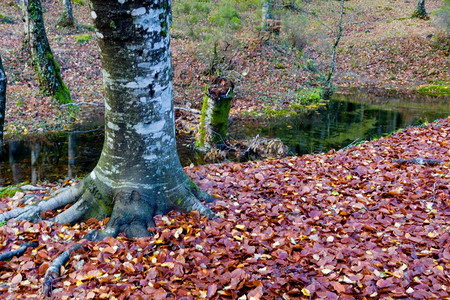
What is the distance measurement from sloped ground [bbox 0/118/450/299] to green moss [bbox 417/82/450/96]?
42.6 ft

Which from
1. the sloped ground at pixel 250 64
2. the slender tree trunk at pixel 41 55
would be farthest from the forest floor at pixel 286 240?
the slender tree trunk at pixel 41 55

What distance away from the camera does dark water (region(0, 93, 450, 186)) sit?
654 cm

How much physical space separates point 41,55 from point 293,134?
7385mm

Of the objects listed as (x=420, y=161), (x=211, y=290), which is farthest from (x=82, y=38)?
(x=211, y=290)

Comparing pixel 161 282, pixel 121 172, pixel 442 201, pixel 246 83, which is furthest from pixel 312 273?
pixel 246 83

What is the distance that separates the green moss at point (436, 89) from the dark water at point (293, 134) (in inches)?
51.9

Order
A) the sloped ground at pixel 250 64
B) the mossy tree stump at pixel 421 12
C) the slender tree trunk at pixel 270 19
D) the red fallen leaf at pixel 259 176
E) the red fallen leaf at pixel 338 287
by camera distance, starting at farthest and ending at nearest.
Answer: the mossy tree stump at pixel 421 12 → the slender tree trunk at pixel 270 19 → the sloped ground at pixel 250 64 → the red fallen leaf at pixel 259 176 → the red fallen leaf at pixel 338 287

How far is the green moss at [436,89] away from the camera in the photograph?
600 inches

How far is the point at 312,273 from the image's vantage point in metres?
2.59

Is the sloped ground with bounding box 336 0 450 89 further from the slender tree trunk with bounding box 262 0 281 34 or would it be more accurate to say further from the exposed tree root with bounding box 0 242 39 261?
the exposed tree root with bounding box 0 242 39 261

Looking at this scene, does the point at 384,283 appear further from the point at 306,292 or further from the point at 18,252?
the point at 18,252

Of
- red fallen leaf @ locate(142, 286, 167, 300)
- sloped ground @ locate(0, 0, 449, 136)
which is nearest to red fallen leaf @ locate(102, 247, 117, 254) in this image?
red fallen leaf @ locate(142, 286, 167, 300)

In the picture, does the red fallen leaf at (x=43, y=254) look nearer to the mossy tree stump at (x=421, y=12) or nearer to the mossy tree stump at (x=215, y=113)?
the mossy tree stump at (x=215, y=113)

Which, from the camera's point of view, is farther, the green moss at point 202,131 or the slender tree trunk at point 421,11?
the slender tree trunk at point 421,11
